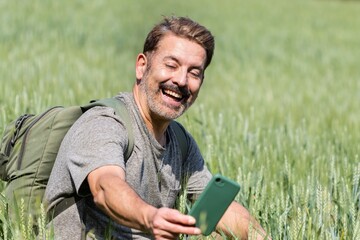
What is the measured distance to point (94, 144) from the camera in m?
2.28

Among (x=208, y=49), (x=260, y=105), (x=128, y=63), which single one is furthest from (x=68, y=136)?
(x=128, y=63)

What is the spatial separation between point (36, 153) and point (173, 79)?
18.5 inches

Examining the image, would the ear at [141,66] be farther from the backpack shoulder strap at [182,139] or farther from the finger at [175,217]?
the finger at [175,217]

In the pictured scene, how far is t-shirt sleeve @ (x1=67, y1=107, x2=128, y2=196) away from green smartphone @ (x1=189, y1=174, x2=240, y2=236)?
0.32m

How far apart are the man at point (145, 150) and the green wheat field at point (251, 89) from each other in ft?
0.58

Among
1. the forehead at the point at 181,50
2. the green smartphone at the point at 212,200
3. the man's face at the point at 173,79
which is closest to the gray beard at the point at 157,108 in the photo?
the man's face at the point at 173,79

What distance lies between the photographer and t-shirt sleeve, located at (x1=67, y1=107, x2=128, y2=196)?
2.23 meters

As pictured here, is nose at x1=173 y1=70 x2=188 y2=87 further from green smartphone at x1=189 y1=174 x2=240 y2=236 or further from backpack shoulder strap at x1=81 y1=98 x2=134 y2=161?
green smartphone at x1=189 y1=174 x2=240 y2=236

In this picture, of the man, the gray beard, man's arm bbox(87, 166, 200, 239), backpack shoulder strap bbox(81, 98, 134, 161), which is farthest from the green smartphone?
the gray beard

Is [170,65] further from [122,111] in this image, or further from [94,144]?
[94,144]

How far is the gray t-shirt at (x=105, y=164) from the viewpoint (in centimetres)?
227

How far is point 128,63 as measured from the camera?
874 centimetres

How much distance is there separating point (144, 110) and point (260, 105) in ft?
14.2

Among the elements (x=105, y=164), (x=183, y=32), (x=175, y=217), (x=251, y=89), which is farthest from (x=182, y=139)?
(x=251, y=89)
